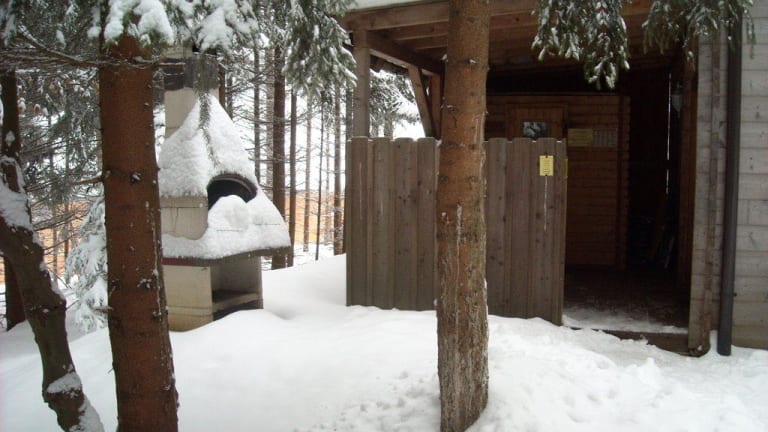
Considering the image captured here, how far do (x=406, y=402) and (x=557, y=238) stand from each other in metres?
2.65

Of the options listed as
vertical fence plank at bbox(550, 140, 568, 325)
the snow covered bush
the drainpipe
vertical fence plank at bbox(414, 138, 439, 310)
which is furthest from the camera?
the snow covered bush

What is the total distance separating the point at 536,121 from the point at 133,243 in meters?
7.90

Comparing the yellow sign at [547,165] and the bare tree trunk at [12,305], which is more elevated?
the yellow sign at [547,165]

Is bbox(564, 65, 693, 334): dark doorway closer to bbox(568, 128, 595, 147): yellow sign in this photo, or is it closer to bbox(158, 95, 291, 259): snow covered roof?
bbox(568, 128, 595, 147): yellow sign

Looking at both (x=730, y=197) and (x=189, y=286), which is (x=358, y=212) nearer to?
(x=189, y=286)

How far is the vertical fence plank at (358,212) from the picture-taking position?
585cm

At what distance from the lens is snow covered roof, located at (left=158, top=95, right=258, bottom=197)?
4.89 m

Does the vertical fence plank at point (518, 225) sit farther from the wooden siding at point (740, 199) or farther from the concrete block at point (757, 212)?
the concrete block at point (757, 212)

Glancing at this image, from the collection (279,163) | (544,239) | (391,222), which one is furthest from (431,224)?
(279,163)

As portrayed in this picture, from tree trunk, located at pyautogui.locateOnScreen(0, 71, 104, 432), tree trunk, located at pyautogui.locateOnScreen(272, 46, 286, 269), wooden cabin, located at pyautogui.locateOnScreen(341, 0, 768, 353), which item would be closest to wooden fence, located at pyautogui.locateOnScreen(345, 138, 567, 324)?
wooden cabin, located at pyautogui.locateOnScreen(341, 0, 768, 353)

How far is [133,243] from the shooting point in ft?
8.68

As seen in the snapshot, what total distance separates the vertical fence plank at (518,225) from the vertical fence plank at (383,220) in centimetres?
118

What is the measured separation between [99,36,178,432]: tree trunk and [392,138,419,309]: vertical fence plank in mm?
3265

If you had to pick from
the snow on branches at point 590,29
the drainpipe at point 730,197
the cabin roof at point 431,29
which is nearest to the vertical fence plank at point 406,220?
the cabin roof at point 431,29
